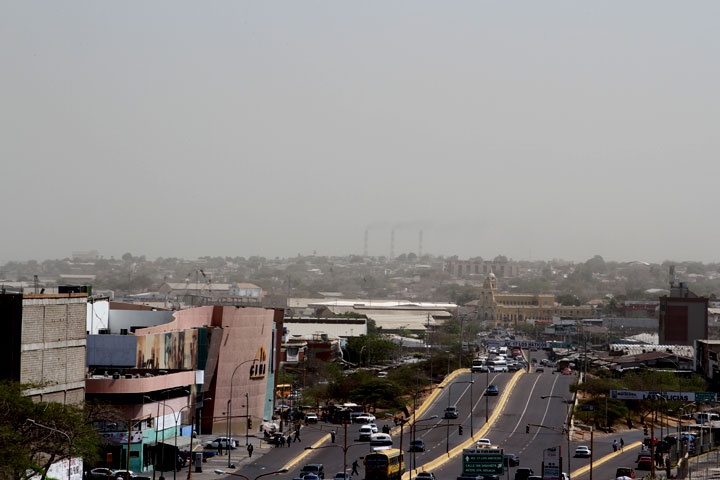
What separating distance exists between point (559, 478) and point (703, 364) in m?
68.5

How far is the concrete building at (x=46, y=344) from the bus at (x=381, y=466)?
540 inches

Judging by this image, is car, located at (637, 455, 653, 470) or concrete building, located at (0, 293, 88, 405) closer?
concrete building, located at (0, 293, 88, 405)

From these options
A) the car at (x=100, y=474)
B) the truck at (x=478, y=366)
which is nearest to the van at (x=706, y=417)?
the truck at (x=478, y=366)

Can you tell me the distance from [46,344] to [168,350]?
2058cm

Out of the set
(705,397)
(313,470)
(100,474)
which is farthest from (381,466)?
(705,397)

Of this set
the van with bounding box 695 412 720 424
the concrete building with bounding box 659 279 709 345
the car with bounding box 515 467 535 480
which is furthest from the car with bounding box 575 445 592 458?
the concrete building with bounding box 659 279 709 345

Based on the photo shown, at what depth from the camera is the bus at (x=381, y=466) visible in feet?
213

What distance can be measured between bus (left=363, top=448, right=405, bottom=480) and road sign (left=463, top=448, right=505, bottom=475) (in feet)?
11.9

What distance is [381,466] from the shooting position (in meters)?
65.3

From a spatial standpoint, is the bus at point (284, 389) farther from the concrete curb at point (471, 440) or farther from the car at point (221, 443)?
the car at point (221, 443)

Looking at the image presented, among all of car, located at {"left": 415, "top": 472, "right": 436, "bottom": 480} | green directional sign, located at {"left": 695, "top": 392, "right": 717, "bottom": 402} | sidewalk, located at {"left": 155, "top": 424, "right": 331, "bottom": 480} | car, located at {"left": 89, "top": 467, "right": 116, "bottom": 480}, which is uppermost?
green directional sign, located at {"left": 695, "top": 392, "right": 717, "bottom": 402}

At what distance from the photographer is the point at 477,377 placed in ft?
384

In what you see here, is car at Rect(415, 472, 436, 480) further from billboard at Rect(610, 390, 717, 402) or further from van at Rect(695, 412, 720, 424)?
billboard at Rect(610, 390, 717, 402)

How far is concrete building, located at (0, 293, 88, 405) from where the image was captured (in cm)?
6231
